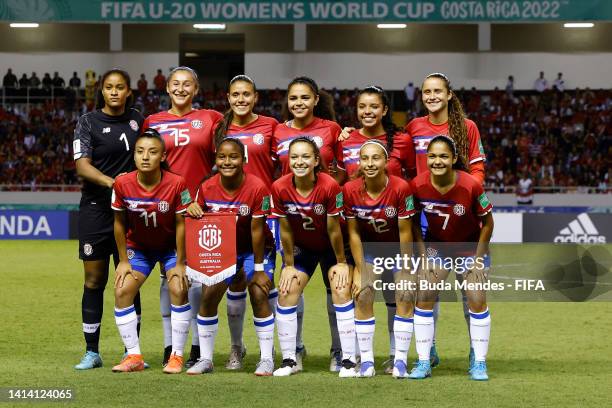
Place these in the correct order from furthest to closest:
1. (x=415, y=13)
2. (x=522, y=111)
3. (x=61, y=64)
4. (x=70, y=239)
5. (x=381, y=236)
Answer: (x=61, y=64) < (x=522, y=111) < (x=415, y=13) < (x=70, y=239) < (x=381, y=236)

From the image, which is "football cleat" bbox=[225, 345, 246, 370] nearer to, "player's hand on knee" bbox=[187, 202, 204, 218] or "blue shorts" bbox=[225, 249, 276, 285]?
"blue shorts" bbox=[225, 249, 276, 285]

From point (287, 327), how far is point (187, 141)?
1.56 meters

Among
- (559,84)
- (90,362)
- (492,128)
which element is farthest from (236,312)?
(559,84)

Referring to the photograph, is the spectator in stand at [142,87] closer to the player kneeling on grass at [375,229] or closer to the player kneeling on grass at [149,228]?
the player kneeling on grass at [149,228]

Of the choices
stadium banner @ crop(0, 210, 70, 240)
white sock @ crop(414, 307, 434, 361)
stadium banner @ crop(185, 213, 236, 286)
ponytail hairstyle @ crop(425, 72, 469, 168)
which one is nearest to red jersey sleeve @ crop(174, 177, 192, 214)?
stadium banner @ crop(185, 213, 236, 286)

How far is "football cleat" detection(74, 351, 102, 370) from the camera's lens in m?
7.45

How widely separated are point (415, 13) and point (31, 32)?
12766 millimetres

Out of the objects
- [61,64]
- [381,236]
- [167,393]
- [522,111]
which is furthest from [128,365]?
[61,64]

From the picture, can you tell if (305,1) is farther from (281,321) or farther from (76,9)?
(281,321)

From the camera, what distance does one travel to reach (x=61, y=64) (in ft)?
106

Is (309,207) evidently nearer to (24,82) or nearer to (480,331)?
(480,331)

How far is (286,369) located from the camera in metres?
7.20

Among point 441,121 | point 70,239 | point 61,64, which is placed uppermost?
point 61,64

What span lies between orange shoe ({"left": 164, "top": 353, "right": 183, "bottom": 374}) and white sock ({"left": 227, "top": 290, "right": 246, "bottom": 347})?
478mm
